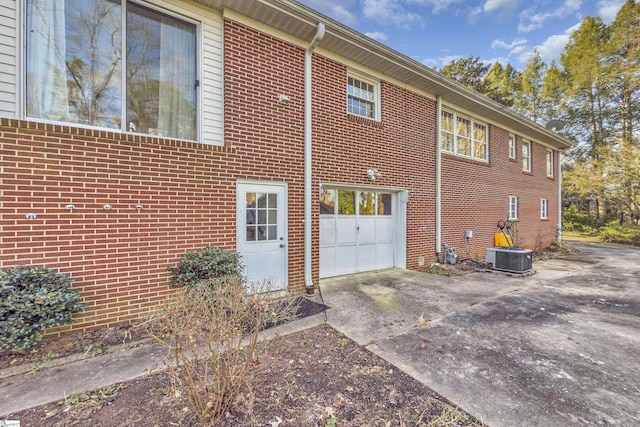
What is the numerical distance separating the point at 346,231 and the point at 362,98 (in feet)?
10.9

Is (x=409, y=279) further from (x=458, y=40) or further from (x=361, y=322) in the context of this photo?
(x=458, y=40)

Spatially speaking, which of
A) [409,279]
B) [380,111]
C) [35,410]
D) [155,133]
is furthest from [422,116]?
[35,410]

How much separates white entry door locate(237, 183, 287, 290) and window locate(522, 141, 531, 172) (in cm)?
1142

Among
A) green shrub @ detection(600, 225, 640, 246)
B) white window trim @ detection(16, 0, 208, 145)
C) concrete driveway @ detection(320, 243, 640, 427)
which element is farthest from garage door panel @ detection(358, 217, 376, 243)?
green shrub @ detection(600, 225, 640, 246)

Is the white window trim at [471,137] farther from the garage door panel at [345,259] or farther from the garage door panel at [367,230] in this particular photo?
the garage door panel at [345,259]

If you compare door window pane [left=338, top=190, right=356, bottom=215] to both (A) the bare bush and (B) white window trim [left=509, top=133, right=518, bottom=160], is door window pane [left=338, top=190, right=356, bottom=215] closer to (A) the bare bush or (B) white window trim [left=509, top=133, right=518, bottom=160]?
(A) the bare bush

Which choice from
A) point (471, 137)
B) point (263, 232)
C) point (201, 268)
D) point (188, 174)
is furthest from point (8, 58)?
point (471, 137)

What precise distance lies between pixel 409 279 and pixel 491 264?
3.27 metres

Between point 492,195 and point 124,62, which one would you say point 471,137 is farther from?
point 124,62

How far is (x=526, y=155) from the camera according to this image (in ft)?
37.2

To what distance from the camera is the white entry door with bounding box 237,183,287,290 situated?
468cm

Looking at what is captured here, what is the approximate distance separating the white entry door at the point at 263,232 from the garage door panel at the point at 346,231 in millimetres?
1647

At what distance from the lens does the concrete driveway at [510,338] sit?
2.23 meters

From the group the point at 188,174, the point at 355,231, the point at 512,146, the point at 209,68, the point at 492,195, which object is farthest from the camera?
the point at 512,146
